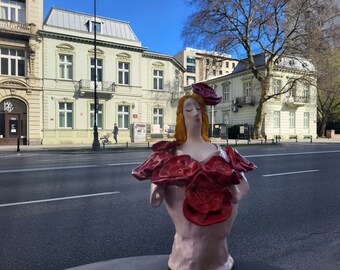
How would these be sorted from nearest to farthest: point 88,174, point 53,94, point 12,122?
1. point 88,174
2. point 12,122
3. point 53,94

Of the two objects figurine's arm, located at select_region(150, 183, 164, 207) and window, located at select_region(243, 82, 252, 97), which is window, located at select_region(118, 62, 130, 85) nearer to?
window, located at select_region(243, 82, 252, 97)

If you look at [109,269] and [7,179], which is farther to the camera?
[7,179]

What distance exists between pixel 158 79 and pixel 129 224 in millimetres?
31036

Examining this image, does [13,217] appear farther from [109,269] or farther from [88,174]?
[88,174]

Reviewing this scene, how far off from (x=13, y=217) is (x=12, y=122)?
23.6 metres

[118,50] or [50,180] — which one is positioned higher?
[118,50]

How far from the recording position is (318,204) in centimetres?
599

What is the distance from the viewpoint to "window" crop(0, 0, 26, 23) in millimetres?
25859

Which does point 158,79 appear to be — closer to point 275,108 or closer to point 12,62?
point 12,62

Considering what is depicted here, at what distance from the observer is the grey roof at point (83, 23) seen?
28911 millimetres

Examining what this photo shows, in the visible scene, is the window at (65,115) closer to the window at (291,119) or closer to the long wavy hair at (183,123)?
the window at (291,119)

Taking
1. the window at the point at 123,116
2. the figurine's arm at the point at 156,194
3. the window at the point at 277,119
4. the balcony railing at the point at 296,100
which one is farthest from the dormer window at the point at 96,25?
the figurine's arm at the point at 156,194

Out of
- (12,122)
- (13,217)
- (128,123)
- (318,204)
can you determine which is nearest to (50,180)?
(13,217)

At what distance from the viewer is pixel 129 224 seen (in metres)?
4.74
